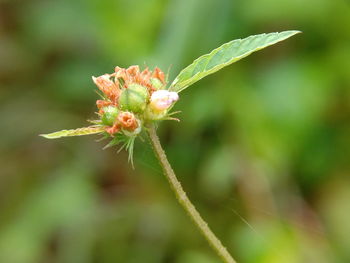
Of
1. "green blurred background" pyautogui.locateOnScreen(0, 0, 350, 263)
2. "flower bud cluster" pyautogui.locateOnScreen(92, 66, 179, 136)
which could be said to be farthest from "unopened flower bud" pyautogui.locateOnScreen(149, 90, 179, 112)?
"green blurred background" pyautogui.locateOnScreen(0, 0, 350, 263)

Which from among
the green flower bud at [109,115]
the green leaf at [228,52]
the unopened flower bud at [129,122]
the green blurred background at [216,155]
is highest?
the green leaf at [228,52]

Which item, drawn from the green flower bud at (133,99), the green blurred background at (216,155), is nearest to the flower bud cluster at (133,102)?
the green flower bud at (133,99)

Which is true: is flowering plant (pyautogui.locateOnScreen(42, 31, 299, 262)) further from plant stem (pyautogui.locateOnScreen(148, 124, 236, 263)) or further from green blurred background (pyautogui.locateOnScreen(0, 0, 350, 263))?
green blurred background (pyautogui.locateOnScreen(0, 0, 350, 263))

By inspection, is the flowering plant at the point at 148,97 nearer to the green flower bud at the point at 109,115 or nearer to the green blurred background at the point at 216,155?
the green flower bud at the point at 109,115

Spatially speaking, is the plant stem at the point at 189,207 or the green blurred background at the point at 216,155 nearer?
the plant stem at the point at 189,207

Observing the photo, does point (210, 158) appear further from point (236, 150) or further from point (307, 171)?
point (307, 171)

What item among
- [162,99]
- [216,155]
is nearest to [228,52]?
[162,99]
